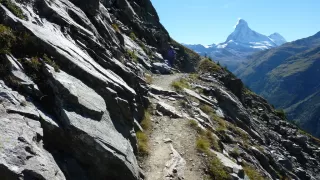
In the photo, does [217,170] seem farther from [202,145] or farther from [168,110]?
[168,110]

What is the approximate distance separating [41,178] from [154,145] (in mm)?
13275

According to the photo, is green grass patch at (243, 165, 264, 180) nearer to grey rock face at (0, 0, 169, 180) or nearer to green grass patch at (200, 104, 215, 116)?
green grass patch at (200, 104, 215, 116)

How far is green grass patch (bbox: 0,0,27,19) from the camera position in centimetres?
1788

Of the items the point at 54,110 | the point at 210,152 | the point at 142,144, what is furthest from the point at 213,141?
the point at 54,110

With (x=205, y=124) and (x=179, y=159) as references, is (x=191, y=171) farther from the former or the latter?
(x=205, y=124)

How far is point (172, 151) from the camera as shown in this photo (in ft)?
74.7

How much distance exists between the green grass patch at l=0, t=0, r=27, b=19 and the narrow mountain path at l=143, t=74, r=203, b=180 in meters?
12.0

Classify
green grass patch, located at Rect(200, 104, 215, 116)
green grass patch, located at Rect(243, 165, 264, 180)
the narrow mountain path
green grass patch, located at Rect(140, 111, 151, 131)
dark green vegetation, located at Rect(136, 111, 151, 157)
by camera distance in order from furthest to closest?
green grass patch, located at Rect(200, 104, 215, 116), green grass patch, located at Rect(243, 165, 264, 180), green grass patch, located at Rect(140, 111, 151, 131), dark green vegetation, located at Rect(136, 111, 151, 157), the narrow mountain path

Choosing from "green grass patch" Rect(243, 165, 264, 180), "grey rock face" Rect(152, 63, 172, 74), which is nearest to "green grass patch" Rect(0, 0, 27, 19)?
"green grass patch" Rect(243, 165, 264, 180)

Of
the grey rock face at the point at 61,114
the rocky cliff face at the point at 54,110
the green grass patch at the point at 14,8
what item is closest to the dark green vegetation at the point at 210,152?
the grey rock face at the point at 61,114

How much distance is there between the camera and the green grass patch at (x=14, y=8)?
58.6 ft

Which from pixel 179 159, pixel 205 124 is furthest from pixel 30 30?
pixel 205 124

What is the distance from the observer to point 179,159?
21.8m

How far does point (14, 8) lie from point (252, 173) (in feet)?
73.1
